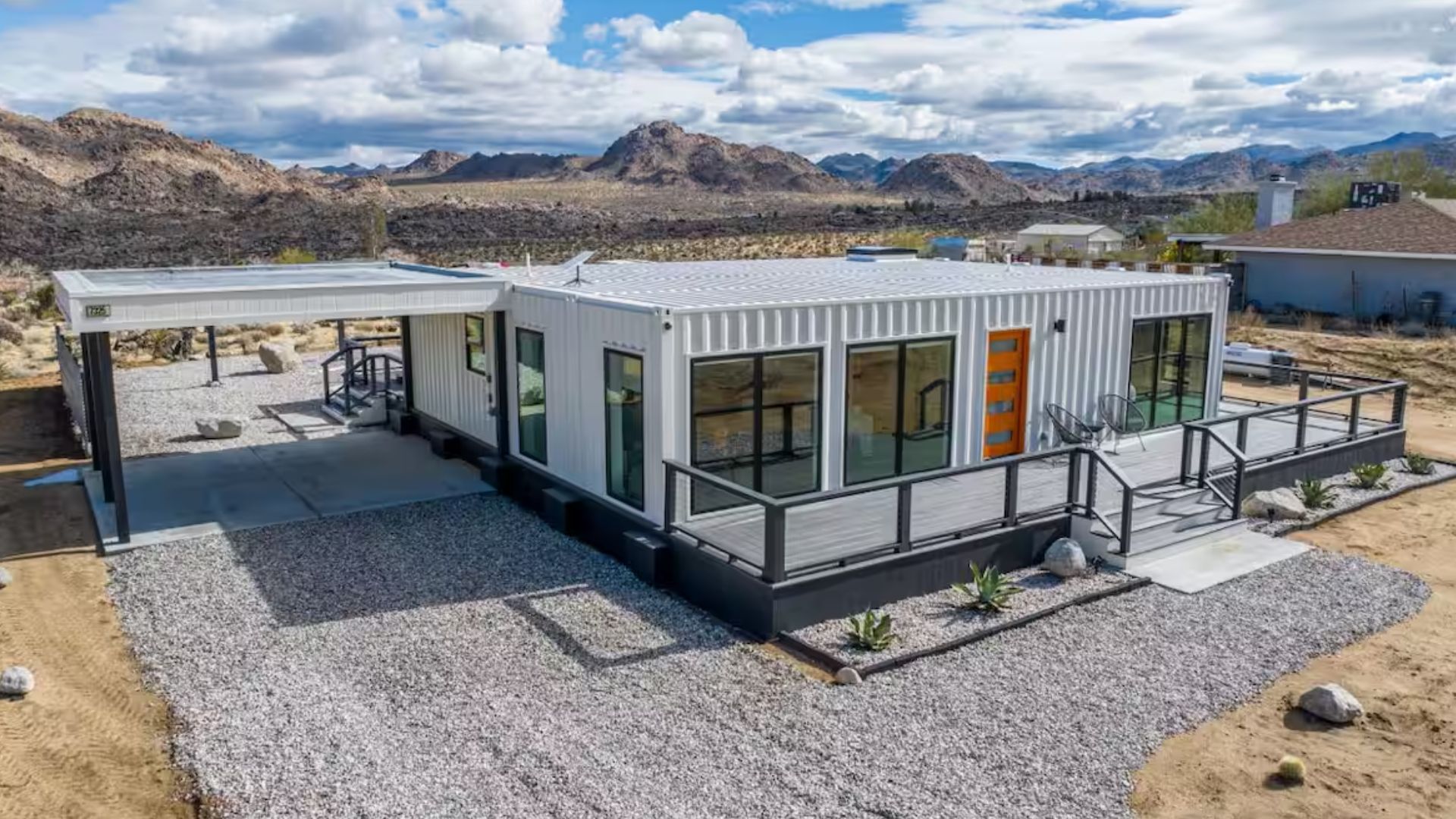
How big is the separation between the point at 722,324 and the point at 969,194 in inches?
5851

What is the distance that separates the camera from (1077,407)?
12828 millimetres

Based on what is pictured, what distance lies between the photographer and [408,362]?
15.8m

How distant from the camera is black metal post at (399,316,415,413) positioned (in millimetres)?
15656

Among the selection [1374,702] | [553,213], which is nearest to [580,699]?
[1374,702]

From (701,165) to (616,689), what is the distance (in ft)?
483

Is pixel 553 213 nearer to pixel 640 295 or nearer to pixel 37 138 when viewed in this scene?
pixel 37 138

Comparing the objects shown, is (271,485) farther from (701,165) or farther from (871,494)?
(701,165)

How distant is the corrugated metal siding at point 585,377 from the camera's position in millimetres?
9727

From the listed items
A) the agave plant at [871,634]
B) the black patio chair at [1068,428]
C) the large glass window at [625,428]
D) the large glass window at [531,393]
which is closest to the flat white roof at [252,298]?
the large glass window at [531,393]

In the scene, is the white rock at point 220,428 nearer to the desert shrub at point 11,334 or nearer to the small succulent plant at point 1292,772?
the desert shrub at point 11,334

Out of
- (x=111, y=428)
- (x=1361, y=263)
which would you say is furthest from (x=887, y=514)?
(x=1361, y=263)

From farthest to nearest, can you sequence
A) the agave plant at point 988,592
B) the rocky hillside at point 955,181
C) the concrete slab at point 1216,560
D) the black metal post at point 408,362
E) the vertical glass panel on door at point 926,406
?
the rocky hillside at point 955,181 → the black metal post at point 408,362 → the vertical glass panel on door at point 926,406 → the concrete slab at point 1216,560 → the agave plant at point 988,592

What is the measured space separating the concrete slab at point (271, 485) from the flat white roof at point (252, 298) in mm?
2151

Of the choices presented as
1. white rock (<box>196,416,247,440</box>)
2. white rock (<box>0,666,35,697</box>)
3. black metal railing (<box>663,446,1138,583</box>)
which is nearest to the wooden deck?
black metal railing (<box>663,446,1138,583</box>)
